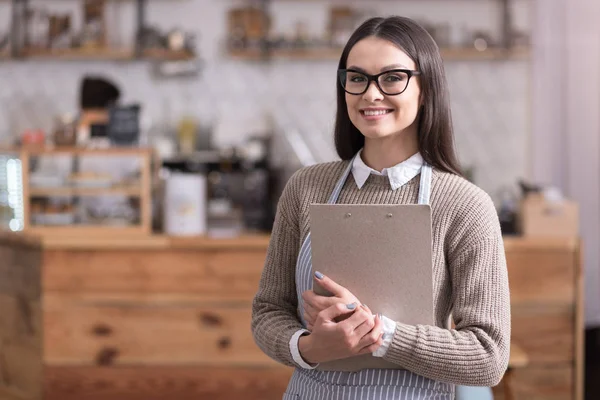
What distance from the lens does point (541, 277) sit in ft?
13.7

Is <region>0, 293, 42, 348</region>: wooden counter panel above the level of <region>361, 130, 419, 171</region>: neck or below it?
below

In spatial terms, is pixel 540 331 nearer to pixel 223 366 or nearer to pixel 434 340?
pixel 223 366

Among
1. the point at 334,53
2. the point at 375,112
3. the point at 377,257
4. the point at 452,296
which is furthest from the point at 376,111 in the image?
the point at 334,53

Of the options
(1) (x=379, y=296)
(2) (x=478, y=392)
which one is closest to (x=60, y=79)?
(2) (x=478, y=392)

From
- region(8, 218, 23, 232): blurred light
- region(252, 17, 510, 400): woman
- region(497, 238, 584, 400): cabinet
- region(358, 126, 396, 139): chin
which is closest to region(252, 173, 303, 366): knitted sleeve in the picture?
region(252, 17, 510, 400): woman

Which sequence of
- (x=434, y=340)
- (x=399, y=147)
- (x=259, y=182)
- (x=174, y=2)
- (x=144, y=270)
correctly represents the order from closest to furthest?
1. (x=434, y=340)
2. (x=399, y=147)
3. (x=144, y=270)
4. (x=259, y=182)
5. (x=174, y=2)

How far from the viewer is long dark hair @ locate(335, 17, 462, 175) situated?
1.50 metres

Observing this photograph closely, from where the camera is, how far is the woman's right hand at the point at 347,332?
4.55 feet

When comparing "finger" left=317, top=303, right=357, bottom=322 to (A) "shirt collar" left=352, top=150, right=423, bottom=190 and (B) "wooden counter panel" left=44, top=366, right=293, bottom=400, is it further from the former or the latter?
(B) "wooden counter panel" left=44, top=366, right=293, bottom=400

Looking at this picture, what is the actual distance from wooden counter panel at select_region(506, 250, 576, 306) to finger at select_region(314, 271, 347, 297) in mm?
2900

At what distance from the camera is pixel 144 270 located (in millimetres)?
4109

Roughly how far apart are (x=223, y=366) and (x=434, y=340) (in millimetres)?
2838

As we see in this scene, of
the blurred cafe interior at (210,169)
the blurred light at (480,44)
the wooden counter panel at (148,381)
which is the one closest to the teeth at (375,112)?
the blurred cafe interior at (210,169)

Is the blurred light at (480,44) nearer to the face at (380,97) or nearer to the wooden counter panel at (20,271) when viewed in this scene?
the wooden counter panel at (20,271)
